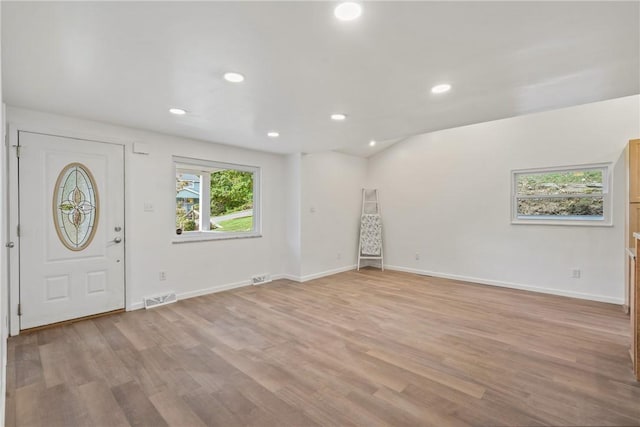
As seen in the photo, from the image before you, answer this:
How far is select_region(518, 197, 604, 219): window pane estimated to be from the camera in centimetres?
422

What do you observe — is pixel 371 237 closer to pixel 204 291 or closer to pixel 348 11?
pixel 204 291

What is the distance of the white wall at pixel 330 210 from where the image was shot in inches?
211

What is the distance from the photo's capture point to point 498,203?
194 inches

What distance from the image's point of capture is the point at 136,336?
2957 mm

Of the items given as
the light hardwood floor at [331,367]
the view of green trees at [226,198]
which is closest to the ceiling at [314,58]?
the view of green trees at [226,198]

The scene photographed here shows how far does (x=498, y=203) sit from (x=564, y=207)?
33.2 inches

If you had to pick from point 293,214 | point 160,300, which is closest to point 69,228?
point 160,300

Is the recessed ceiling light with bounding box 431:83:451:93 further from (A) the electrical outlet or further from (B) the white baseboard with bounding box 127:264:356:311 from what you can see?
(A) the electrical outlet

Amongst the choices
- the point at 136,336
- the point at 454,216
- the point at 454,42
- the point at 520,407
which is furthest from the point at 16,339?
the point at 454,216

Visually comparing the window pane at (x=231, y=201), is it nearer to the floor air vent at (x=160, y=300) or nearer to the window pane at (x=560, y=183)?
the floor air vent at (x=160, y=300)

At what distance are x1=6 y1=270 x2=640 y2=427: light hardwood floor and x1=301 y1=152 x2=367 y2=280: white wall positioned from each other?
1.70 meters

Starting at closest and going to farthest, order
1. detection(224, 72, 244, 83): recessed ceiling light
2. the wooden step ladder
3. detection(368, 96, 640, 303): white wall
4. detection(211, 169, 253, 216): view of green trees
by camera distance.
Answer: detection(224, 72, 244, 83): recessed ceiling light, detection(368, 96, 640, 303): white wall, detection(211, 169, 253, 216): view of green trees, the wooden step ladder

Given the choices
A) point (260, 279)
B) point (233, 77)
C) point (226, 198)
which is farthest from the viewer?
point (260, 279)

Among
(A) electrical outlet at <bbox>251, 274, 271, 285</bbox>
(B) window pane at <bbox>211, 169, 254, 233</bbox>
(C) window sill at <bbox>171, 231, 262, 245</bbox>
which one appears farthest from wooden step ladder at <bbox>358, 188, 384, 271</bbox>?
(B) window pane at <bbox>211, 169, 254, 233</bbox>
